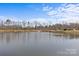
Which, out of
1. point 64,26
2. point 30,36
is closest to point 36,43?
point 30,36

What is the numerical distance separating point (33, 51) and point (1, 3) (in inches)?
17.3

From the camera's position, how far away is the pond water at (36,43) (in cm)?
136

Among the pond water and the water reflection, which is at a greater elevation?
the water reflection

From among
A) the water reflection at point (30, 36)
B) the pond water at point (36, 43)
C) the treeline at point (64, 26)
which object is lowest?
the pond water at point (36, 43)

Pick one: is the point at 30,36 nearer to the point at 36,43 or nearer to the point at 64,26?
the point at 36,43

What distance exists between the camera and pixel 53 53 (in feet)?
4.43

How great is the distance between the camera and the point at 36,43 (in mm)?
1394

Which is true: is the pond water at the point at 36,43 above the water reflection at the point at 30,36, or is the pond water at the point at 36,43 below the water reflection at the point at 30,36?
below

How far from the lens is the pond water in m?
1.36

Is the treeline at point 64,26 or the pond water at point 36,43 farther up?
the treeline at point 64,26

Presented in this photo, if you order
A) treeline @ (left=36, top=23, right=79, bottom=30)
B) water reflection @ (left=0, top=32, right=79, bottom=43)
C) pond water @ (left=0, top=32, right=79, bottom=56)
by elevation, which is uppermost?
treeline @ (left=36, top=23, right=79, bottom=30)

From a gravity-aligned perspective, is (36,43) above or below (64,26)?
below

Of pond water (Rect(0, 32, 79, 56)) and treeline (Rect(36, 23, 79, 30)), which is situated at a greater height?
treeline (Rect(36, 23, 79, 30))

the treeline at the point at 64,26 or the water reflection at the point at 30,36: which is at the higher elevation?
the treeline at the point at 64,26
